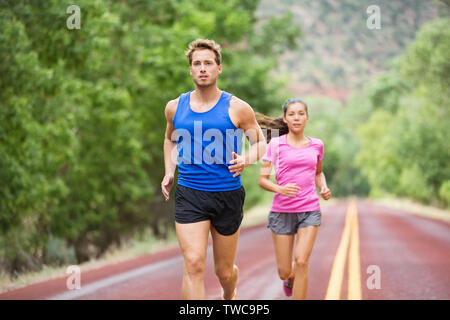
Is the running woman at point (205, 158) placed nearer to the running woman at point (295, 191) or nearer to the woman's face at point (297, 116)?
the running woman at point (295, 191)

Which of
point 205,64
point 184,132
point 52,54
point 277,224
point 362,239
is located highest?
point 52,54

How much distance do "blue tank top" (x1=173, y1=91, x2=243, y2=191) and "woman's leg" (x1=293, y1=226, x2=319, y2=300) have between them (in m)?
1.36

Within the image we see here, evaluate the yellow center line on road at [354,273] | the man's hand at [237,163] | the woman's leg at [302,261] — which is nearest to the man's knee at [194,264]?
the man's hand at [237,163]

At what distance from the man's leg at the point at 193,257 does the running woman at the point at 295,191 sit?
1301 millimetres

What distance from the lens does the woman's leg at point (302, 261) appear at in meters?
5.36

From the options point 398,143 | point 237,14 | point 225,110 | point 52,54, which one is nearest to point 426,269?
point 225,110

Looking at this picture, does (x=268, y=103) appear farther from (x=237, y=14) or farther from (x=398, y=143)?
(x=398, y=143)

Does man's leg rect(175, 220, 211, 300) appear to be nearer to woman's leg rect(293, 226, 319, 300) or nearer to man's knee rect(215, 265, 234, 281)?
man's knee rect(215, 265, 234, 281)

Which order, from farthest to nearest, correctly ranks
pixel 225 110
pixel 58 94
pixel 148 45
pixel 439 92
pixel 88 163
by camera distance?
pixel 439 92 → pixel 148 45 → pixel 88 163 → pixel 58 94 → pixel 225 110

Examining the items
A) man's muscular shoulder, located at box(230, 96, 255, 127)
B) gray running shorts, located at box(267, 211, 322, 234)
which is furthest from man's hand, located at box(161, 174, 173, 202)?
gray running shorts, located at box(267, 211, 322, 234)

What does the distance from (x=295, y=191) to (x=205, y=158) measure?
1.39 meters

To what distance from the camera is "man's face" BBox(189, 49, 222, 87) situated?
429 centimetres

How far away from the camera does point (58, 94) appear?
11430 mm
